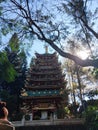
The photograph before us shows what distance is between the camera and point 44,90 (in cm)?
2858

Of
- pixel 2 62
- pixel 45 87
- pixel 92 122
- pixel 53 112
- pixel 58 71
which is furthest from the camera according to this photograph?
pixel 58 71

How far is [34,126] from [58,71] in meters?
11.4

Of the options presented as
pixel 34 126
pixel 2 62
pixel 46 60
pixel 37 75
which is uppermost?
pixel 46 60

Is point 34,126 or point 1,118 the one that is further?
point 34,126

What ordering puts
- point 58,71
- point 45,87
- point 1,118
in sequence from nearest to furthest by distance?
point 1,118
point 45,87
point 58,71

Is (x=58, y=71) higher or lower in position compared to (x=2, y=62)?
higher

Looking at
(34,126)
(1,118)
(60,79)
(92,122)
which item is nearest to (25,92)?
(60,79)

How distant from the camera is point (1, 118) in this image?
11.4 ft

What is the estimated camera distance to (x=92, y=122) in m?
18.1

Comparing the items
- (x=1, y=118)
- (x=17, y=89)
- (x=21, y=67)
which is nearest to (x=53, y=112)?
(x=17, y=89)

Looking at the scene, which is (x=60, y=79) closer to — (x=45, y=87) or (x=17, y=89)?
(x=45, y=87)

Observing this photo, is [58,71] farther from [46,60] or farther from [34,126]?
[34,126]

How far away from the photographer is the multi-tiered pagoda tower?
27281 mm

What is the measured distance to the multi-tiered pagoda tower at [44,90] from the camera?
27.3m
